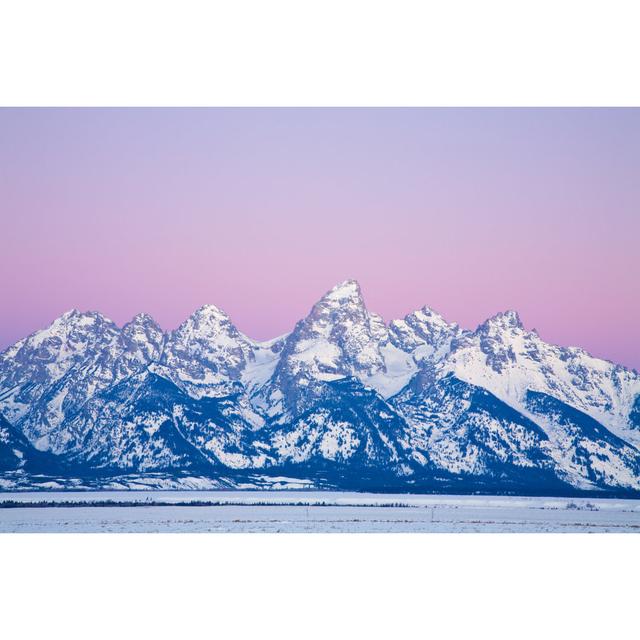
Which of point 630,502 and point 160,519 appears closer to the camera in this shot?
point 160,519

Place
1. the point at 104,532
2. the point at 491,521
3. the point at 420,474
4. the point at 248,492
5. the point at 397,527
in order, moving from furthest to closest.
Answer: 1. the point at 420,474
2. the point at 248,492
3. the point at 491,521
4. the point at 397,527
5. the point at 104,532

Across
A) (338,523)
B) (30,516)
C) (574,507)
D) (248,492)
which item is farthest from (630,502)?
(30,516)

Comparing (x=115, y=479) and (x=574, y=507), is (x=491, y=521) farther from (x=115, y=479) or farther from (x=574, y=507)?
(x=115, y=479)

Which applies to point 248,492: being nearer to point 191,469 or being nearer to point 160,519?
point 191,469

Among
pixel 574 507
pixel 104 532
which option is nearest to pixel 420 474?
pixel 574 507

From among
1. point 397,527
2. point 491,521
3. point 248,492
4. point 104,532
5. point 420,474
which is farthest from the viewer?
point 420,474

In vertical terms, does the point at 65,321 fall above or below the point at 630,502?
above
